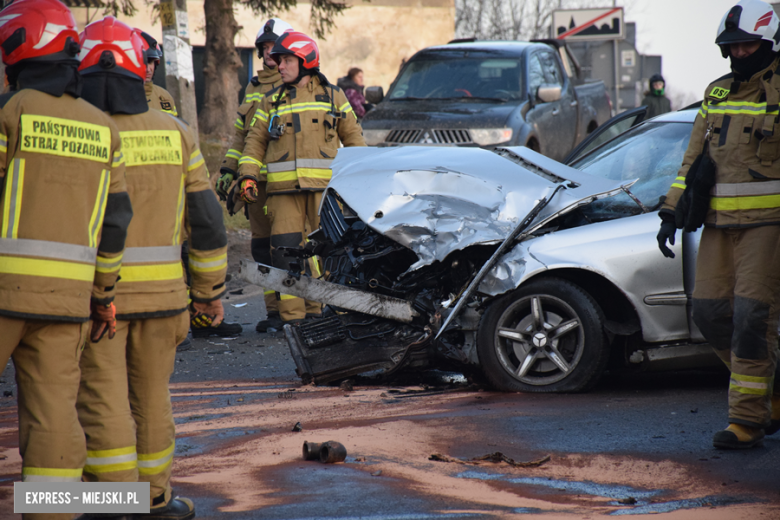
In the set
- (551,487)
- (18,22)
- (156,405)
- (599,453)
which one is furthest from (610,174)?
(18,22)

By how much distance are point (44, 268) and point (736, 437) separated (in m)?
3.11

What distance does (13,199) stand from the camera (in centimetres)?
282

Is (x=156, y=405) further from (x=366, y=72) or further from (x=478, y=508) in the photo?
(x=366, y=72)

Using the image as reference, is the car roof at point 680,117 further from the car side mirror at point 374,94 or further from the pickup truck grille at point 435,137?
the car side mirror at point 374,94

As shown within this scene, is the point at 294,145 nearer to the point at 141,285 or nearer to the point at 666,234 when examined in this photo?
the point at 666,234

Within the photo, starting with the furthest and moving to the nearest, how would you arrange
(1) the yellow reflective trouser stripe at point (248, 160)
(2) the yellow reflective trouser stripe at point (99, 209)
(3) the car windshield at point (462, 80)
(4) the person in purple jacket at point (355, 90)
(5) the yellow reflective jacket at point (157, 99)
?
(4) the person in purple jacket at point (355, 90) < (3) the car windshield at point (462, 80) < (1) the yellow reflective trouser stripe at point (248, 160) < (5) the yellow reflective jacket at point (157, 99) < (2) the yellow reflective trouser stripe at point (99, 209)

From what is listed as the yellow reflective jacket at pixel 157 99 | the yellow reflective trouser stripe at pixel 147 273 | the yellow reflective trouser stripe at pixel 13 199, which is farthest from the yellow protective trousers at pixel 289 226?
the yellow reflective trouser stripe at pixel 13 199

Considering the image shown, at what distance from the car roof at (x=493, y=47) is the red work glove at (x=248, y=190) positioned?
576cm

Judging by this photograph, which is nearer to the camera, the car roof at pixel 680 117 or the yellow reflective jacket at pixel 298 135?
the car roof at pixel 680 117

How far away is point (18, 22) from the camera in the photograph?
2.88m

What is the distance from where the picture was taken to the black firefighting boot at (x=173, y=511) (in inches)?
126

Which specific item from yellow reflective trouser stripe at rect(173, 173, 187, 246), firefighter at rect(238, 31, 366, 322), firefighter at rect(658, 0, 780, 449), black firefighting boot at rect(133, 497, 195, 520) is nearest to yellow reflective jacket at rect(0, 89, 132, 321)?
yellow reflective trouser stripe at rect(173, 173, 187, 246)

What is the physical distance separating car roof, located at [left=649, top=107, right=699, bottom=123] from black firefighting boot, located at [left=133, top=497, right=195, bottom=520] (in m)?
3.95

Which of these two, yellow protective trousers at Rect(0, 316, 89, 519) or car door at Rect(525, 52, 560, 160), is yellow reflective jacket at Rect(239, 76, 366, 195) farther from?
Result: car door at Rect(525, 52, 560, 160)
